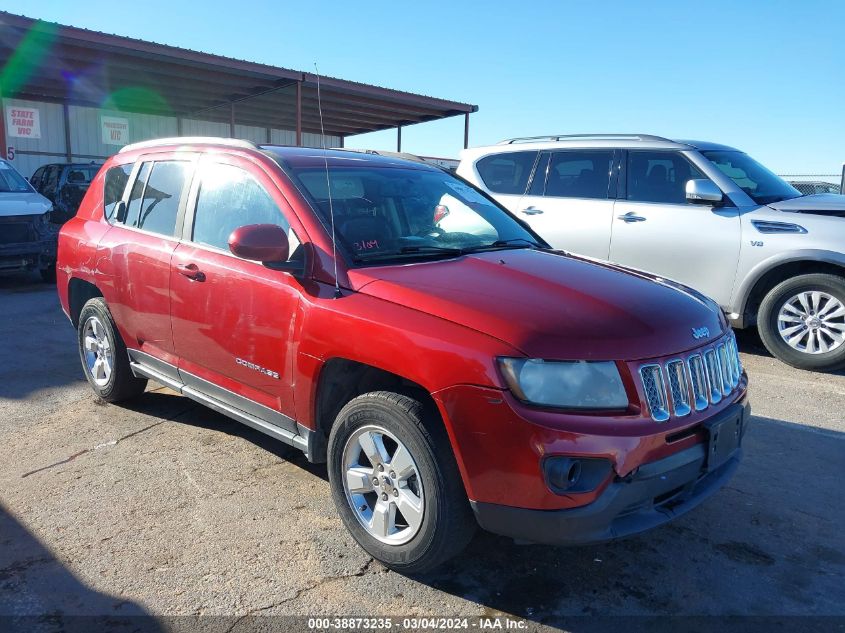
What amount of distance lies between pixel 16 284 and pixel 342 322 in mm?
9958

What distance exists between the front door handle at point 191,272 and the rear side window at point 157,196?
0.36 meters

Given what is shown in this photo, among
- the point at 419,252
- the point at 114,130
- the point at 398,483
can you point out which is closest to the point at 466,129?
the point at 114,130

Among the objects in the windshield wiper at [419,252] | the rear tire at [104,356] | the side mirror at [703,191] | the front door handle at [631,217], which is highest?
the side mirror at [703,191]

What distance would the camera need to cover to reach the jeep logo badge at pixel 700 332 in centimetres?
276

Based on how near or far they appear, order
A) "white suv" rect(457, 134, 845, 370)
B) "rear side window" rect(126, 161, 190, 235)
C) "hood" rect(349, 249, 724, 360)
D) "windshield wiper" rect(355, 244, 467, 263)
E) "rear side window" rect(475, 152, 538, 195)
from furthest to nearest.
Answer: "rear side window" rect(475, 152, 538, 195) → "white suv" rect(457, 134, 845, 370) → "rear side window" rect(126, 161, 190, 235) → "windshield wiper" rect(355, 244, 467, 263) → "hood" rect(349, 249, 724, 360)

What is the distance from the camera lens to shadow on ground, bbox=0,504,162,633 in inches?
98.4

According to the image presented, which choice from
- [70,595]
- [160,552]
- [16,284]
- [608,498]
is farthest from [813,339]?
[16,284]

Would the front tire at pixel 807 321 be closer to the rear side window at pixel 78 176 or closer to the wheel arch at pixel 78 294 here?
the wheel arch at pixel 78 294

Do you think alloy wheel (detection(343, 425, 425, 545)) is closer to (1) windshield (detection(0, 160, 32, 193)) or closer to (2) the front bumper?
(2) the front bumper

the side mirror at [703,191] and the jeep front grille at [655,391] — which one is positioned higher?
the side mirror at [703,191]

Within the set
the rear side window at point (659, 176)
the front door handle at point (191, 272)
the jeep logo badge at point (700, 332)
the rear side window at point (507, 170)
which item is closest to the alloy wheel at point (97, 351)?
the front door handle at point (191, 272)

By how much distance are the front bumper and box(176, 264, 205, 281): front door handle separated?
2.02 metres

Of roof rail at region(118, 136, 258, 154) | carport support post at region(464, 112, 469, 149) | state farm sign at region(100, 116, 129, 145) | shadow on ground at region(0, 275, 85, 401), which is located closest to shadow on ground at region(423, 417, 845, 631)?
roof rail at region(118, 136, 258, 154)

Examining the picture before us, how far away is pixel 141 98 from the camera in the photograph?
2009 cm
